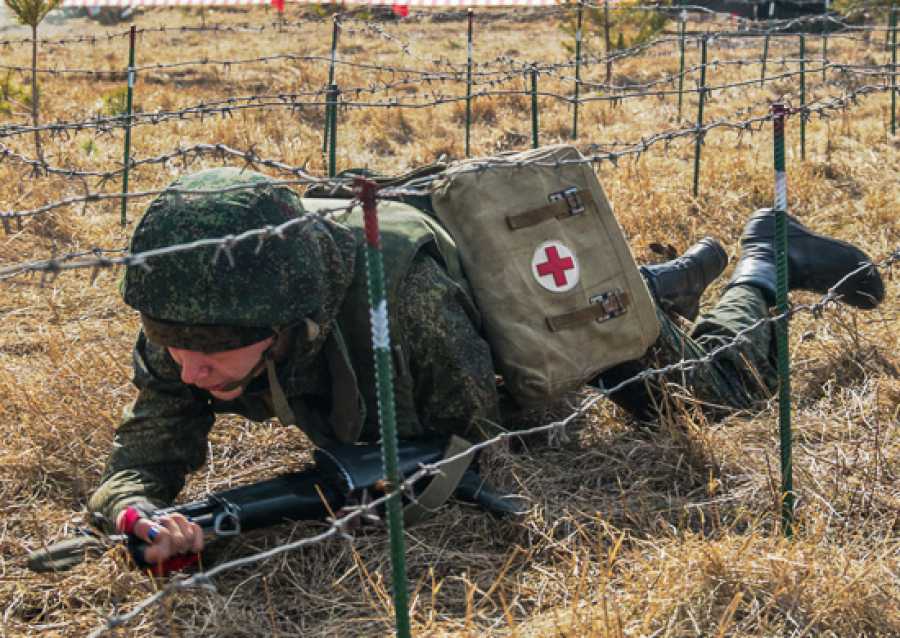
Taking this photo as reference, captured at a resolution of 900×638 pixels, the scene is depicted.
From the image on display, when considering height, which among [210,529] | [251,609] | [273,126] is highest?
[273,126]


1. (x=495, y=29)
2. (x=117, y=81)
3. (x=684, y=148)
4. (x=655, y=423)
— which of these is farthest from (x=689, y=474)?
(x=495, y=29)

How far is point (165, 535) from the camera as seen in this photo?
2441mm

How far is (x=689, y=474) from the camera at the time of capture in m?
3.14

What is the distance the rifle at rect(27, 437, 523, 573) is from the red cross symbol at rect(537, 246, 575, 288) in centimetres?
62

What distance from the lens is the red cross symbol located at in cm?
313

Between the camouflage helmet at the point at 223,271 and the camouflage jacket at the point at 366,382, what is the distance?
27 cm

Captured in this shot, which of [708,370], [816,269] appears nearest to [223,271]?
[708,370]

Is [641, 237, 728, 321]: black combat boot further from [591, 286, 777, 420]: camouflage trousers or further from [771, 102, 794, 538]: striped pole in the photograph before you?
[771, 102, 794, 538]: striped pole

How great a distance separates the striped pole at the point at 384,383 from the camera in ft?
6.00

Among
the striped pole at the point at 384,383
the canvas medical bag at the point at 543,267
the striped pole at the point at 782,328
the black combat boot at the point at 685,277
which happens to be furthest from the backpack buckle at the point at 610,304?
the striped pole at the point at 384,383

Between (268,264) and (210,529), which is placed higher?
(268,264)

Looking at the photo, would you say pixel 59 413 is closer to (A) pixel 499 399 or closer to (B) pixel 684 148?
(A) pixel 499 399

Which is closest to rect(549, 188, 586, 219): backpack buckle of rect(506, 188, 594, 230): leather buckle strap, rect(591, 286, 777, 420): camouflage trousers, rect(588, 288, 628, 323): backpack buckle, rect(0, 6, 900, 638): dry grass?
rect(506, 188, 594, 230): leather buckle strap

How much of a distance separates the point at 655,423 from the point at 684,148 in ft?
17.0
